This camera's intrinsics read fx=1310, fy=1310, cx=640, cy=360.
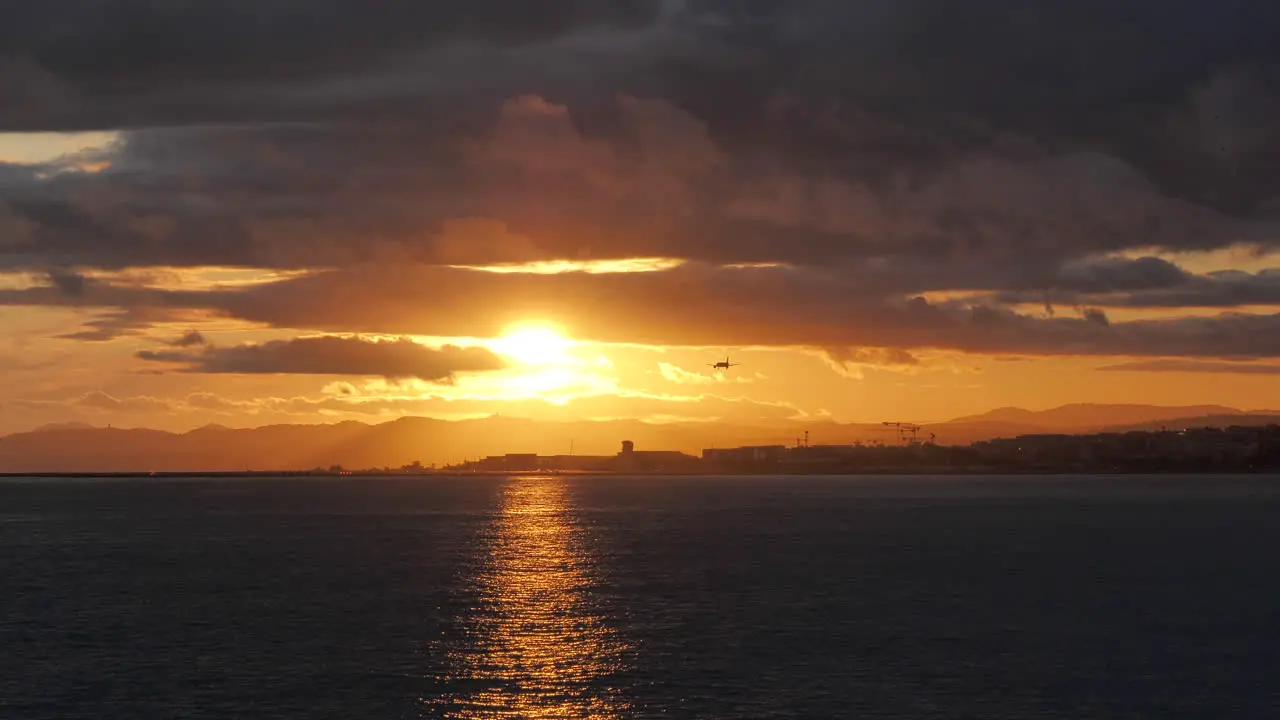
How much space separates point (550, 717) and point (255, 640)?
34440 millimetres

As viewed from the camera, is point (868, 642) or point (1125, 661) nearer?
point (1125, 661)

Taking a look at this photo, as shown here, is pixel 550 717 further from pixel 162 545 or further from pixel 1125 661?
pixel 162 545

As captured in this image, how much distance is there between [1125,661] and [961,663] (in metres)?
10.8

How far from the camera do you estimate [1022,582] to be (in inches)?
5187

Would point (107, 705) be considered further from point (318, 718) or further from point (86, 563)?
point (86, 563)

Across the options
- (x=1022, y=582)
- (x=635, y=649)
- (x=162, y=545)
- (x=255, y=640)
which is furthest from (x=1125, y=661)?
(x=162, y=545)

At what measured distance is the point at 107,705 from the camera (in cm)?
7112

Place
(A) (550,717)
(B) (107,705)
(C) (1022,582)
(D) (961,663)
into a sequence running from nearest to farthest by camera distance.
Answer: (A) (550,717) < (B) (107,705) < (D) (961,663) < (C) (1022,582)

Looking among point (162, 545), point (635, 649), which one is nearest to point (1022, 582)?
point (635, 649)

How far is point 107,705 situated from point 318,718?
12.7 metres

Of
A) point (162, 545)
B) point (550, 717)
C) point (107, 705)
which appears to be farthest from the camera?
point (162, 545)

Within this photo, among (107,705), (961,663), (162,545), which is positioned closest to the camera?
(107,705)

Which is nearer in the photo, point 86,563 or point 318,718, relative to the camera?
point 318,718

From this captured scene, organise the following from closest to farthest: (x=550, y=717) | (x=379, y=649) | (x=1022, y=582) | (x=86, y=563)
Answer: (x=550, y=717), (x=379, y=649), (x=1022, y=582), (x=86, y=563)
